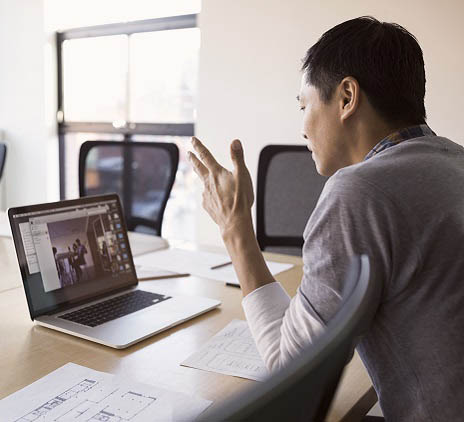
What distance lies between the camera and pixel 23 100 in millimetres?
4910

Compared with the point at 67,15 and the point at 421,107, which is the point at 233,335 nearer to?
the point at 421,107

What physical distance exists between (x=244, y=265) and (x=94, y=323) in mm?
397

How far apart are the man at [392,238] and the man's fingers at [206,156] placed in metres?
0.27

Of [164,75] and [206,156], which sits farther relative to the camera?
[164,75]

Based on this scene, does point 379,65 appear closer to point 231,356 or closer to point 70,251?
point 231,356

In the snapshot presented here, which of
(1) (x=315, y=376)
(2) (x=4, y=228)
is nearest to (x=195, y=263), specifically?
(2) (x=4, y=228)

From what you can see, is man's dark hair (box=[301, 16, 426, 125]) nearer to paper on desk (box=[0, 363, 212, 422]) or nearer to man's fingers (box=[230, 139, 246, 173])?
man's fingers (box=[230, 139, 246, 173])

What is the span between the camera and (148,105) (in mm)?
4520

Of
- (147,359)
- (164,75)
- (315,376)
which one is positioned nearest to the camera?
(315,376)

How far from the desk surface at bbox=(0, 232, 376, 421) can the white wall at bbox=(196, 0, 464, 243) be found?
231cm

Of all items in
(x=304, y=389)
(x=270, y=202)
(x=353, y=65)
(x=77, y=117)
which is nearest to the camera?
(x=304, y=389)

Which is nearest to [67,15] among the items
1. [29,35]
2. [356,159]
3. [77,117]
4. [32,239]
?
[29,35]

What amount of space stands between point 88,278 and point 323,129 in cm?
67

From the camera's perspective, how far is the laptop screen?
1211 millimetres
